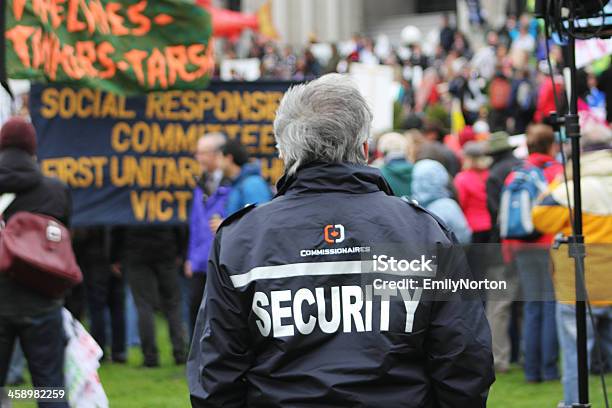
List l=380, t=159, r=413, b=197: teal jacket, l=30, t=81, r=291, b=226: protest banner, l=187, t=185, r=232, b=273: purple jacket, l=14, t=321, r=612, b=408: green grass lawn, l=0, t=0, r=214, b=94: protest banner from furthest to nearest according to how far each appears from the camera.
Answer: l=380, t=159, r=413, b=197: teal jacket < l=30, t=81, r=291, b=226: protest banner < l=187, t=185, r=232, b=273: purple jacket < l=0, t=0, r=214, b=94: protest banner < l=14, t=321, r=612, b=408: green grass lawn

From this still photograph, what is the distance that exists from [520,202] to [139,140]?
126 inches

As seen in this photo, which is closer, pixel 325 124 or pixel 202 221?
pixel 325 124

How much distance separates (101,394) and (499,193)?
461 cm

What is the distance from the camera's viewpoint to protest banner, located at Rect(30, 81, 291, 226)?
9547 millimetres

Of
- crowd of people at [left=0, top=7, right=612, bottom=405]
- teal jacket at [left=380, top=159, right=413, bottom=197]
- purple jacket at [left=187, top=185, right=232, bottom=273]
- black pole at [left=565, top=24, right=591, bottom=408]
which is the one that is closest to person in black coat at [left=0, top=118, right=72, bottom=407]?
crowd of people at [left=0, top=7, right=612, bottom=405]

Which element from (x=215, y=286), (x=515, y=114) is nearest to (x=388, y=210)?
(x=215, y=286)

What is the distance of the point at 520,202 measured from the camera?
29.6ft

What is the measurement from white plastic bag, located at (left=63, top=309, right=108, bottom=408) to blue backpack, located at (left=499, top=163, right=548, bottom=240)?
3806mm

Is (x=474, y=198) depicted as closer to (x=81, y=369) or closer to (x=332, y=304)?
(x=81, y=369)

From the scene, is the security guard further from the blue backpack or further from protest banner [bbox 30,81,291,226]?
protest banner [bbox 30,81,291,226]

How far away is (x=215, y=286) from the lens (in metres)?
3.46

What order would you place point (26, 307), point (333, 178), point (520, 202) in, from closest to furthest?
point (333, 178) < point (26, 307) < point (520, 202)

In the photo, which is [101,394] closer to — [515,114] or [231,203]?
[231,203]

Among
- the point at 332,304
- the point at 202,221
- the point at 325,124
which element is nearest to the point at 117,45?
the point at 202,221
